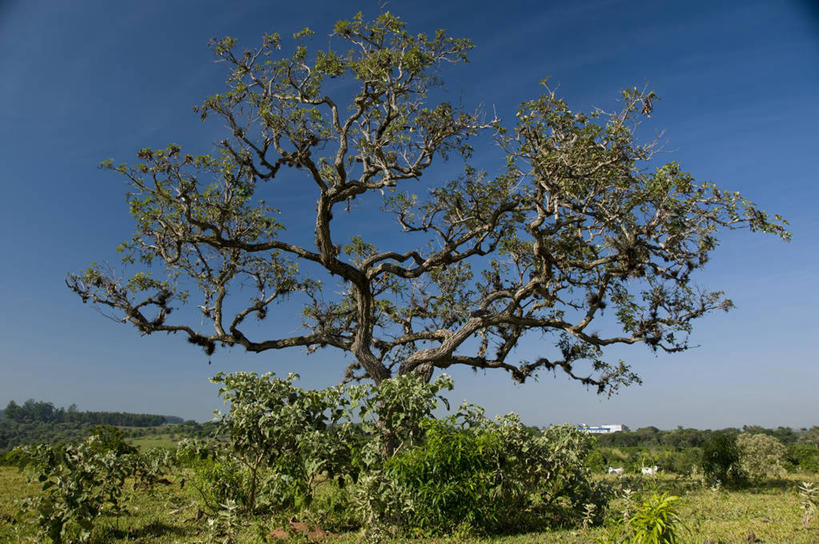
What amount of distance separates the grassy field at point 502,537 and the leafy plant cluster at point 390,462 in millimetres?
462

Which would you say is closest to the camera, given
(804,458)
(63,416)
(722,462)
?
(722,462)

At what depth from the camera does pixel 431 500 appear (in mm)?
6680

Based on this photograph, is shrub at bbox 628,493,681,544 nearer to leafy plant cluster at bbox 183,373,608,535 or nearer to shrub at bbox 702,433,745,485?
leafy plant cluster at bbox 183,373,608,535

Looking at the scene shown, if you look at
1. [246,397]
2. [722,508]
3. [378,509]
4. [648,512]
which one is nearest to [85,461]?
[246,397]

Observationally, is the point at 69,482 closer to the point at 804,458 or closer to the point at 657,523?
the point at 657,523

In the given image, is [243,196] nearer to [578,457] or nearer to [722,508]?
[578,457]

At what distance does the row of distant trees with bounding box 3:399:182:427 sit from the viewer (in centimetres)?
8570

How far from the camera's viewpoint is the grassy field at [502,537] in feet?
20.9

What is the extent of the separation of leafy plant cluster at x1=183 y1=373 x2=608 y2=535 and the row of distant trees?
89.1m

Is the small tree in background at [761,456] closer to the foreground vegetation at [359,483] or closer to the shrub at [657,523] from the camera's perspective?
the foreground vegetation at [359,483]

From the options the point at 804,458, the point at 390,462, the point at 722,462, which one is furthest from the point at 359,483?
the point at 804,458

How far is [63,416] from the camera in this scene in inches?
3615

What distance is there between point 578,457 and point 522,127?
7.23 m

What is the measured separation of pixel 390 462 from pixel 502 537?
1.92 metres
